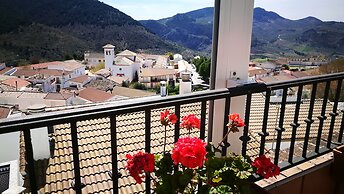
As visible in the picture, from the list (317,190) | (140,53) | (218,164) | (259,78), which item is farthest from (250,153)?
(140,53)

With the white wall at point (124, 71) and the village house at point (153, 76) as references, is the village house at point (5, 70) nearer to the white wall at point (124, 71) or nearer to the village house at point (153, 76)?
the white wall at point (124, 71)

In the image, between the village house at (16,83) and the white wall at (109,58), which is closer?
the village house at (16,83)

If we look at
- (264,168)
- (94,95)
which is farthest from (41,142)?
(264,168)

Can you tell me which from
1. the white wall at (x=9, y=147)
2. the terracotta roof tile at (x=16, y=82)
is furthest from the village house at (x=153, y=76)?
the white wall at (x=9, y=147)

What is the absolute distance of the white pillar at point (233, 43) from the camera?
66.6 inches

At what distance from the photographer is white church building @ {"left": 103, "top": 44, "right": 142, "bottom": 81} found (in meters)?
1.33

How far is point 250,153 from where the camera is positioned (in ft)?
7.37

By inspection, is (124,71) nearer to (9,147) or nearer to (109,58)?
(109,58)

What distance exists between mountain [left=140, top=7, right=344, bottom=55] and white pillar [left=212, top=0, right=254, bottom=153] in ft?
0.26

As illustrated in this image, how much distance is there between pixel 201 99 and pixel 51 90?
720 millimetres

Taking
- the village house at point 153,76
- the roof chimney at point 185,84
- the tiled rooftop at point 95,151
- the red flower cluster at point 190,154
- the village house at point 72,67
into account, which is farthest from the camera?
the tiled rooftop at point 95,151

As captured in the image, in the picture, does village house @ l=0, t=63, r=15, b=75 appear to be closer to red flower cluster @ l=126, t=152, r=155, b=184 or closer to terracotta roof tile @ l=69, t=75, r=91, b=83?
terracotta roof tile @ l=69, t=75, r=91, b=83

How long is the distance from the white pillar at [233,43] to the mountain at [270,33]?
3.1 inches

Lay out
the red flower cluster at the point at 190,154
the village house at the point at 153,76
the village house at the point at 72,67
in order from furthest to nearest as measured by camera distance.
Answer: the village house at the point at 153,76 < the village house at the point at 72,67 < the red flower cluster at the point at 190,154
